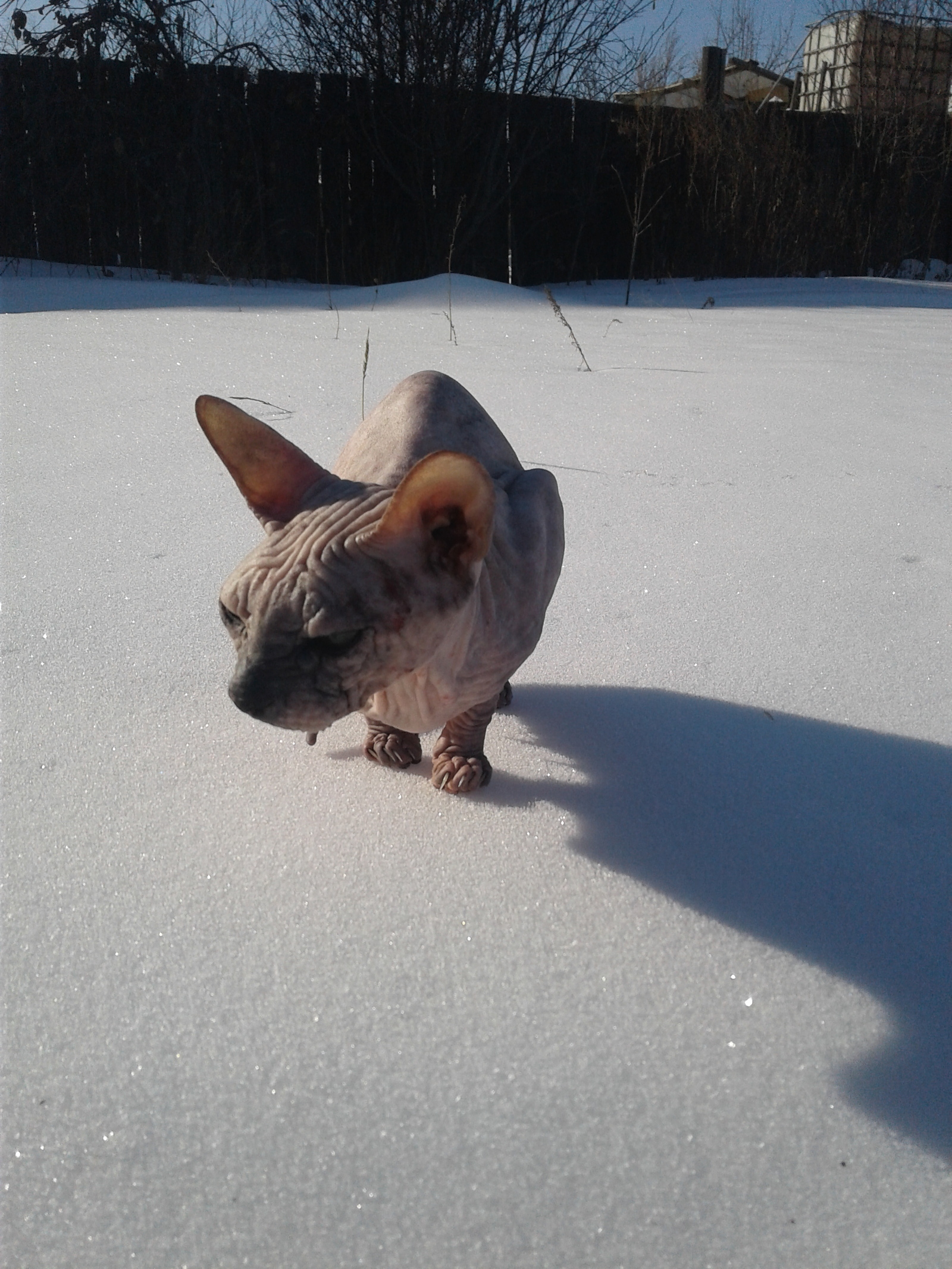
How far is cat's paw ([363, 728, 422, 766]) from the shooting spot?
1.42 metres

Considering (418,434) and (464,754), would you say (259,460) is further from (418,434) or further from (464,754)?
(464,754)

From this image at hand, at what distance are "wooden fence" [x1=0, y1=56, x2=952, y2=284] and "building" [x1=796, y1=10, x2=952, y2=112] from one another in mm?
648

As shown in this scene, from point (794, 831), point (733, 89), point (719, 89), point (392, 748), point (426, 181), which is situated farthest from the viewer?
point (733, 89)

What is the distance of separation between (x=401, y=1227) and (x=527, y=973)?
1.02 ft

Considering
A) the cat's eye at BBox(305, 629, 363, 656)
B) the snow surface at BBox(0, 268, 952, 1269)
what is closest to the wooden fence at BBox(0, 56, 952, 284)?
the snow surface at BBox(0, 268, 952, 1269)

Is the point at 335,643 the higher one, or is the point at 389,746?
the point at 335,643

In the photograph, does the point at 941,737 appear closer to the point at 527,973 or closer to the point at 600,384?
the point at 527,973

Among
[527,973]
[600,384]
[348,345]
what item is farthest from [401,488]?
[348,345]

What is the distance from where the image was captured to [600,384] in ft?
10.8

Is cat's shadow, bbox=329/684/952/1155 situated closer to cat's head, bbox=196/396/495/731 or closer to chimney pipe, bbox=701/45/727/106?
cat's head, bbox=196/396/495/731

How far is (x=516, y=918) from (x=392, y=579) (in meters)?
0.46

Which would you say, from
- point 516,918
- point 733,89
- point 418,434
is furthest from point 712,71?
point 516,918

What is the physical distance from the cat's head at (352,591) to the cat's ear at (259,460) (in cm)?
1

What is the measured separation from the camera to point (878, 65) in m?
9.12
